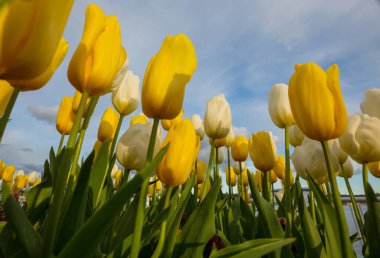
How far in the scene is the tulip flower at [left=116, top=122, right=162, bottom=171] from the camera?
134 centimetres

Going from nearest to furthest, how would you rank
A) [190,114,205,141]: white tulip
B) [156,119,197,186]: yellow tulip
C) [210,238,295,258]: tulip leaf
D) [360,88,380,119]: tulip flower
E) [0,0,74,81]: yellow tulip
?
[0,0,74,81]: yellow tulip → [210,238,295,258]: tulip leaf → [156,119,197,186]: yellow tulip → [360,88,380,119]: tulip flower → [190,114,205,141]: white tulip

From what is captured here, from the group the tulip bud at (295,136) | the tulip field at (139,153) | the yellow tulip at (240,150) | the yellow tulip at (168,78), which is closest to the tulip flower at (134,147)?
the tulip field at (139,153)

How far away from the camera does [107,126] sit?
5.84 feet

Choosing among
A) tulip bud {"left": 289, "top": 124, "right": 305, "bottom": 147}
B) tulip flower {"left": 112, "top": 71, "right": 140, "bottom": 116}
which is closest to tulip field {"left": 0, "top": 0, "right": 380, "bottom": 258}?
tulip flower {"left": 112, "top": 71, "right": 140, "bottom": 116}

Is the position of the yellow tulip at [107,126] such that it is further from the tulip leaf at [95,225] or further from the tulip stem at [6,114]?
the tulip leaf at [95,225]

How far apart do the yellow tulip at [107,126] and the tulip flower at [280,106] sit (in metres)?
1.07

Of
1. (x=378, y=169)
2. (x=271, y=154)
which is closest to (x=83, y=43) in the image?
(x=271, y=154)

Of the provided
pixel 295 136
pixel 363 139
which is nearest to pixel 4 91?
pixel 363 139

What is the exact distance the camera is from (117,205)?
20.0 inches

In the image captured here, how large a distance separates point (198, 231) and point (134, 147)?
0.54 metres

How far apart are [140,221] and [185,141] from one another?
0.36 meters

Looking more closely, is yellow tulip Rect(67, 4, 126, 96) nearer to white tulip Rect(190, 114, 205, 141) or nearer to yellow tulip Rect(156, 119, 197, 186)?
yellow tulip Rect(156, 119, 197, 186)

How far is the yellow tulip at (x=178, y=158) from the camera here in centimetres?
104

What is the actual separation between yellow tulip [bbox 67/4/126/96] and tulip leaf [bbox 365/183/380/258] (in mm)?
799
